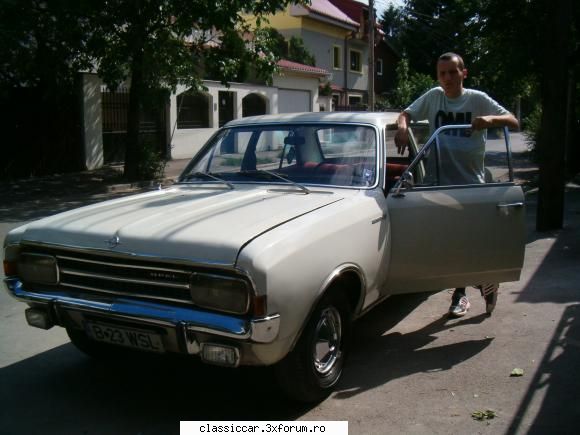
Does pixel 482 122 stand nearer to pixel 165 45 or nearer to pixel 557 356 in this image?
pixel 557 356

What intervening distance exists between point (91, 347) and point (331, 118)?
2469 mm

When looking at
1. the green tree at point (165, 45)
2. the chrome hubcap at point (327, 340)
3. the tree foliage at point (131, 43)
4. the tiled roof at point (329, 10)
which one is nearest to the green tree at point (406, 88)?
the tiled roof at point (329, 10)

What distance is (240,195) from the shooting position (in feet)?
14.0

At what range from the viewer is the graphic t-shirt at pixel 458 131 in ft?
16.0

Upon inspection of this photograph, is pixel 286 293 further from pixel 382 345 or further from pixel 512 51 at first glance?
pixel 512 51

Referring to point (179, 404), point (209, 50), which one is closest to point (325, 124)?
point (179, 404)

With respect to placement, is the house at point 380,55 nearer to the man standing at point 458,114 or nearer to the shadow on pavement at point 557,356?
the shadow on pavement at point 557,356

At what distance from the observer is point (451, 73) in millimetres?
4996

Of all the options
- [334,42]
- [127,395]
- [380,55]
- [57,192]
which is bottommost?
[127,395]

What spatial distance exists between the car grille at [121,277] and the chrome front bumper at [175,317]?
0.06 metres

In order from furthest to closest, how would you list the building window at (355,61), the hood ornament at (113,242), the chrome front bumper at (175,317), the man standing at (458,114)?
1. the building window at (355,61)
2. the man standing at (458,114)
3. the hood ornament at (113,242)
4. the chrome front bumper at (175,317)

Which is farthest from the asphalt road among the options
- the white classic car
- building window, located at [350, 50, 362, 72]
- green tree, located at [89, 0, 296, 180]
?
building window, located at [350, 50, 362, 72]

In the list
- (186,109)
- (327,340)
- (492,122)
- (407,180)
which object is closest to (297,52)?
(186,109)

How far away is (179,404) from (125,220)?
3.83ft
